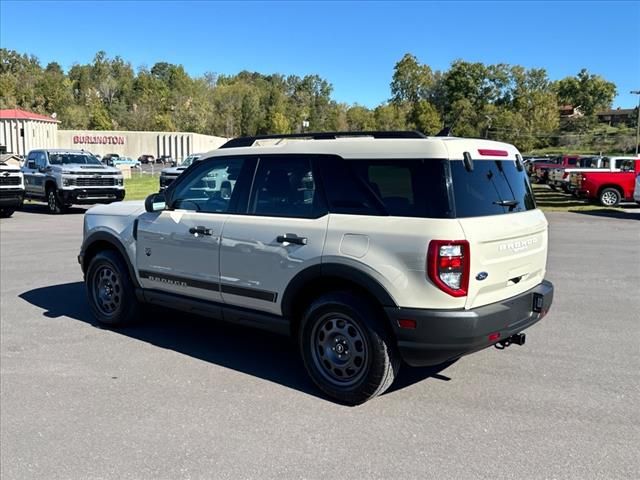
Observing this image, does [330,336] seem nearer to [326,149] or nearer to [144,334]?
[326,149]

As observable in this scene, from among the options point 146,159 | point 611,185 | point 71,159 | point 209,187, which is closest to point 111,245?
point 209,187

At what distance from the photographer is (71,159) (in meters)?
19.3

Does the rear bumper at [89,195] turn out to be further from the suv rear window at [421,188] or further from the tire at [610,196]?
the tire at [610,196]

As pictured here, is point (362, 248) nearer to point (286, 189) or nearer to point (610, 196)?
point (286, 189)

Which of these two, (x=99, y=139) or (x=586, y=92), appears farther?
(x=586, y=92)

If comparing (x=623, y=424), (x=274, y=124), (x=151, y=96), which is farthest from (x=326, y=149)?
(x=151, y=96)

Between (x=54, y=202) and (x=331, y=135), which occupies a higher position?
(x=331, y=135)

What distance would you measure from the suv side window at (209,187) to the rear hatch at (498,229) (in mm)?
2014

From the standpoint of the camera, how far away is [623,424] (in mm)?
3918

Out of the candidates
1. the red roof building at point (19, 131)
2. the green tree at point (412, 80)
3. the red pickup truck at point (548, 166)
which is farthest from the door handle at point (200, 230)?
the green tree at point (412, 80)

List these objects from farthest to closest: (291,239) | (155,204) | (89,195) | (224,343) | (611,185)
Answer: (611,185)
(89,195)
(224,343)
(155,204)
(291,239)

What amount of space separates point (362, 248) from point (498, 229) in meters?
0.95

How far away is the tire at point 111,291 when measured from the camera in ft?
19.5

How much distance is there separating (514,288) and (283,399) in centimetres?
190
